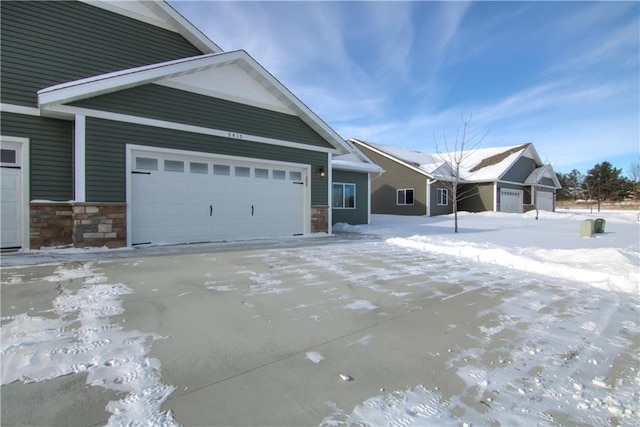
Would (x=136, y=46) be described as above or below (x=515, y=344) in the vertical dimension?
above

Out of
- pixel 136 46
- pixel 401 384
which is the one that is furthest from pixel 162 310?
pixel 136 46

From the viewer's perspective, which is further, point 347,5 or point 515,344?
point 347,5

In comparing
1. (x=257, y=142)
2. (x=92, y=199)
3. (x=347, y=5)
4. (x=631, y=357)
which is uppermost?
(x=347, y=5)

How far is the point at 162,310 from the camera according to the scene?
3.47 metres

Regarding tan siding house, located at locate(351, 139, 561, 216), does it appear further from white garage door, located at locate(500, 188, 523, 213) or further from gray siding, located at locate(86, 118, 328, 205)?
gray siding, located at locate(86, 118, 328, 205)

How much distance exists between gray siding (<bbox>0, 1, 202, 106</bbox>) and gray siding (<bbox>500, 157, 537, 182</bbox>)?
23977mm

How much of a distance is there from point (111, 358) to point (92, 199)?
6.27 metres

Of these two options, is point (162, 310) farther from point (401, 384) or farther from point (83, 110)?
point (83, 110)

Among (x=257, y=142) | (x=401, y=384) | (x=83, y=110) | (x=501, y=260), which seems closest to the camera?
(x=401, y=384)

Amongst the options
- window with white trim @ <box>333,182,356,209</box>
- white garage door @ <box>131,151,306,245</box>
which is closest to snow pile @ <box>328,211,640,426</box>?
white garage door @ <box>131,151,306,245</box>

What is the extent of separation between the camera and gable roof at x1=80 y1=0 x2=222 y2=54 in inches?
344

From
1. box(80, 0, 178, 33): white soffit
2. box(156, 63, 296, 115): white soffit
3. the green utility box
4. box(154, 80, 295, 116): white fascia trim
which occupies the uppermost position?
box(80, 0, 178, 33): white soffit

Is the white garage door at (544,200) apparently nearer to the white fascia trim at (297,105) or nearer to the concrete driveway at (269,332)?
the white fascia trim at (297,105)

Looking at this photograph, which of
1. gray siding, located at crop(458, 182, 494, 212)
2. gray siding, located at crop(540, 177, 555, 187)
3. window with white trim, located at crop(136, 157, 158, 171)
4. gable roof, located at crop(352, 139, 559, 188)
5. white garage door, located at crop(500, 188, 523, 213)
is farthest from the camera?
gray siding, located at crop(540, 177, 555, 187)
